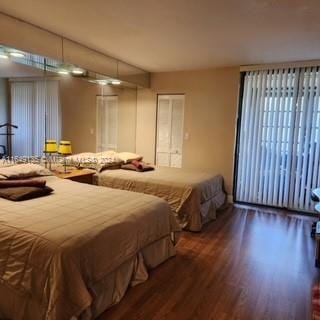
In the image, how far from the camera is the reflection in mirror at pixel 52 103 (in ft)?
11.3

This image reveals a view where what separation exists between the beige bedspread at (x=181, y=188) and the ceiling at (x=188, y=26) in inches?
73.6

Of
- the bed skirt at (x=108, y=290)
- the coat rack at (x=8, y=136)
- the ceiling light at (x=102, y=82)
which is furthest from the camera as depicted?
the ceiling light at (x=102, y=82)

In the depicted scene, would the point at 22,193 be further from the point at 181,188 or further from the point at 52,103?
the point at 181,188

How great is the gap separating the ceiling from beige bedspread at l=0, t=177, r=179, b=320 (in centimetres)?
189

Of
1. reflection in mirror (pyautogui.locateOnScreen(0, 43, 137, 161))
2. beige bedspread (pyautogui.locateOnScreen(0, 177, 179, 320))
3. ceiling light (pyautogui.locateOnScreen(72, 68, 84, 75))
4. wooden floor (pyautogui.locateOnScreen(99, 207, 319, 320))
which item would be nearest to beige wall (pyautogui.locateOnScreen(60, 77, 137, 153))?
reflection in mirror (pyautogui.locateOnScreen(0, 43, 137, 161))

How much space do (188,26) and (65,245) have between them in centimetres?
257

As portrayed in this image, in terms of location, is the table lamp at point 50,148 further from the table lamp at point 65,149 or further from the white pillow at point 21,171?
the white pillow at point 21,171

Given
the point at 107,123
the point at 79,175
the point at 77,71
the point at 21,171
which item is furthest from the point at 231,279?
the point at 107,123

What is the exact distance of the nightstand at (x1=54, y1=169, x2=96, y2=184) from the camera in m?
3.82

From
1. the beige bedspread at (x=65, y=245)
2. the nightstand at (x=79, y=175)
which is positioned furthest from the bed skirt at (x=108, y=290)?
the nightstand at (x=79, y=175)

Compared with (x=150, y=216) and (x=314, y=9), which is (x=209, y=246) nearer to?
(x=150, y=216)

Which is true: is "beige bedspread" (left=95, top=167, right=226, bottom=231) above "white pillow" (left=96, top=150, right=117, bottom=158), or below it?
below

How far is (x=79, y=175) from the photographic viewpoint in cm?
396

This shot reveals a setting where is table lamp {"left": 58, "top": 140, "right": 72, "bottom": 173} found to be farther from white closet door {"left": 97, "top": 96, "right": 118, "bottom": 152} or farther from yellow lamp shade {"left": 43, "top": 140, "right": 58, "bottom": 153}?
white closet door {"left": 97, "top": 96, "right": 118, "bottom": 152}
